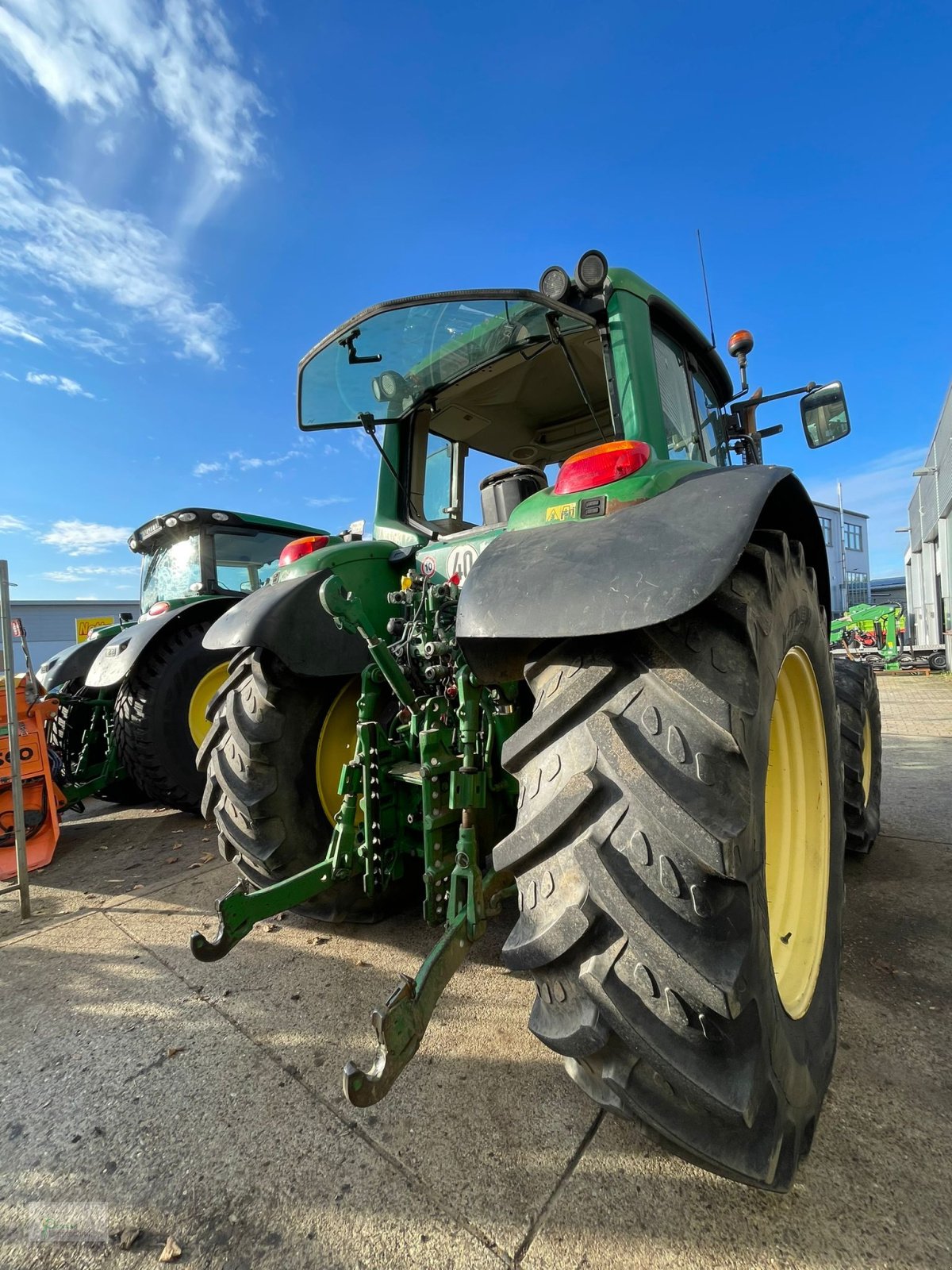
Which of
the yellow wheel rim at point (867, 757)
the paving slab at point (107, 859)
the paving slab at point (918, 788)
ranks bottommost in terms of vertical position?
the paving slab at point (918, 788)

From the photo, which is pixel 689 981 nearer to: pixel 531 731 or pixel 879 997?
pixel 531 731

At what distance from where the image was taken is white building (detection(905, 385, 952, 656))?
65.9 feet

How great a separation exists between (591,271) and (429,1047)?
233 cm

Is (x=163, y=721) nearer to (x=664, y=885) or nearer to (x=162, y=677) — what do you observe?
(x=162, y=677)

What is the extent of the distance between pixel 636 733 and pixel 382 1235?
1126 mm

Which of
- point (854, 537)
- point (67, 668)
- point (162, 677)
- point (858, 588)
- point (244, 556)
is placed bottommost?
point (162, 677)

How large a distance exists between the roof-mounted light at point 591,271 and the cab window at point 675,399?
394 millimetres

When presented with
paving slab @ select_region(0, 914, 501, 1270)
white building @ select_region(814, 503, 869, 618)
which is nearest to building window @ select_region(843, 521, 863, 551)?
white building @ select_region(814, 503, 869, 618)

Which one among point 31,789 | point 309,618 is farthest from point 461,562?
point 31,789

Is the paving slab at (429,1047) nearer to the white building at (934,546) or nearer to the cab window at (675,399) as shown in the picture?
the cab window at (675,399)

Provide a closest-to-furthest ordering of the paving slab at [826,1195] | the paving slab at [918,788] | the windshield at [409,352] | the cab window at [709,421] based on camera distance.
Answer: the paving slab at [826,1195]
the windshield at [409,352]
the cab window at [709,421]
the paving slab at [918,788]

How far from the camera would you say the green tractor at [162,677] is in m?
4.18

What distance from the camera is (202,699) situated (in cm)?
445

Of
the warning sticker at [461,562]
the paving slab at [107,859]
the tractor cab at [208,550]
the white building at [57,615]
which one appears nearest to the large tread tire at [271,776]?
the warning sticker at [461,562]
